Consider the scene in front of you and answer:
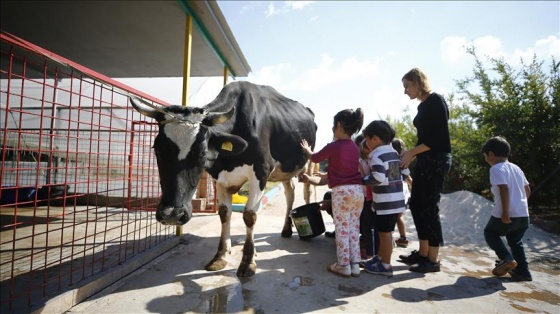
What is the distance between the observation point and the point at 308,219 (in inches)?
150

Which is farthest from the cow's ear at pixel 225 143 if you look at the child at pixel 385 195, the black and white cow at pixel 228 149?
the child at pixel 385 195

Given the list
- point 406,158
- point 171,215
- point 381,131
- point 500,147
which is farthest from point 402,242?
point 171,215

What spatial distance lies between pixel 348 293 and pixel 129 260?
208cm

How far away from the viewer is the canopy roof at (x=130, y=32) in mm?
4730

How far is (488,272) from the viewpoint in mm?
3166

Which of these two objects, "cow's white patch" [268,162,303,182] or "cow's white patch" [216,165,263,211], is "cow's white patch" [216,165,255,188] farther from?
"cow's white patch" [268,162,303,182]

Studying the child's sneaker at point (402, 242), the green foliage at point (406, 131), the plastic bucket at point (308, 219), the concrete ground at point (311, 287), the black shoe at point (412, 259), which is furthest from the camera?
the green foliage at point (406, 131)

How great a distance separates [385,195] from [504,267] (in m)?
1.32

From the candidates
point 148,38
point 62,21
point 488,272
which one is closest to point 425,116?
point 488,272

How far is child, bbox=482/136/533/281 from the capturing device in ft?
9.61

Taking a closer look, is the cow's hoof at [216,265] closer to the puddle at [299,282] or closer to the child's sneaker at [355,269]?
the puddle at [299,282]

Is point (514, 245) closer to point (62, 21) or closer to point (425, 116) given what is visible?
point (425, 116)

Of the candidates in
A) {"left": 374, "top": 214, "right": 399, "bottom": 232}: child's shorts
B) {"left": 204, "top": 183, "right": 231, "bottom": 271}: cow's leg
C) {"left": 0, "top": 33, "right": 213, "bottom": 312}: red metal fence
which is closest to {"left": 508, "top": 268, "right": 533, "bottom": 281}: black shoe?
{"left": 374, "top": 214, "right": 399, "bottom": 232}: child's shorts

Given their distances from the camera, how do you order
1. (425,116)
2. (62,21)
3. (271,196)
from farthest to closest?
(271,196) → (62,21) → (425,116)
